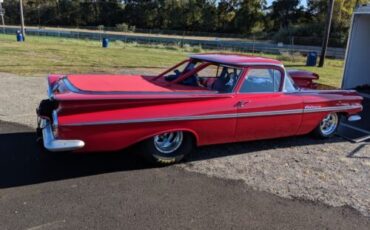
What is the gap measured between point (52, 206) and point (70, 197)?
0.77 ft

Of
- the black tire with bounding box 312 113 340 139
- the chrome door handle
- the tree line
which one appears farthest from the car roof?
the tree line

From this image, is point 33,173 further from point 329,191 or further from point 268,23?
point 268,23

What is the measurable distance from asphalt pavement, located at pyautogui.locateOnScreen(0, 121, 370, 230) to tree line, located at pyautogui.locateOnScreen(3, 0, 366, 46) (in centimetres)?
6454

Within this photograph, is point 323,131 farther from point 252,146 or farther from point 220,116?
point 220,116

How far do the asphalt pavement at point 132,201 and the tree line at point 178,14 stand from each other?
2541 inches

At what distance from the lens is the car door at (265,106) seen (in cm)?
514

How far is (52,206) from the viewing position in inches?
146

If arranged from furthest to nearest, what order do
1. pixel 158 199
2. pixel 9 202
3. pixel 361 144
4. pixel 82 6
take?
1. pixel 82 6
2. pixel 361 144
3. pixel 158 199
4. pixel 9 202

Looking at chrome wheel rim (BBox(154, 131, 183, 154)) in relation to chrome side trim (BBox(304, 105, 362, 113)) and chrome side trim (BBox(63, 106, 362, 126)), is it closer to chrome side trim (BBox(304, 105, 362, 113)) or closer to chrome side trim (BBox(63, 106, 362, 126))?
chrome side trim (BBox(63, 106, 362, 126))

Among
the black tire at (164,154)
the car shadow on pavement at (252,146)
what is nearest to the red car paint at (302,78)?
the car shadow on pavement at (252,146)

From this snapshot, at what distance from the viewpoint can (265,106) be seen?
207 inches

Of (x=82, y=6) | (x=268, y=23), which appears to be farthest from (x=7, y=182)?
(x=82, y=6)

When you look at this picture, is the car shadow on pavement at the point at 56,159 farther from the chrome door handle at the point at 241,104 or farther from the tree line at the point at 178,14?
the tree line at the point at 178,14

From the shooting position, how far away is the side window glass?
5250 mm
